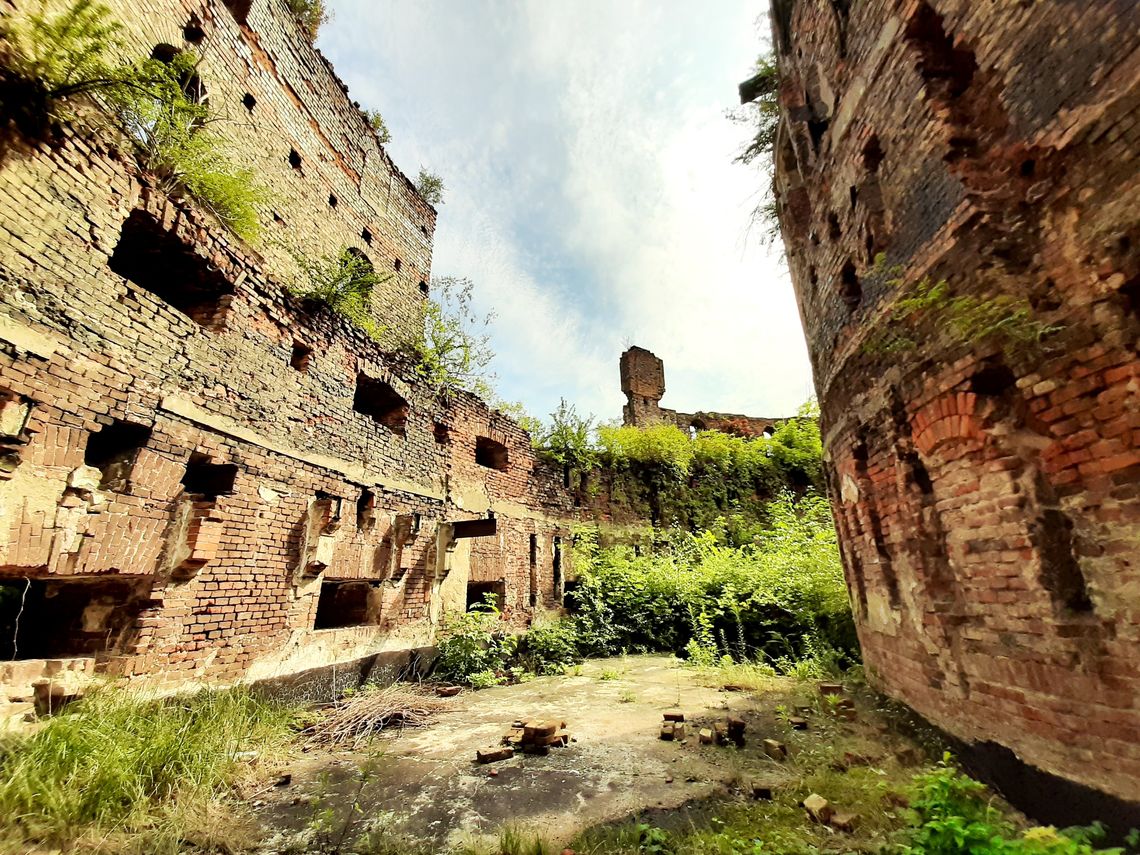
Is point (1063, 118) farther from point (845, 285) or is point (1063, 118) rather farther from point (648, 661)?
point (648, 661)

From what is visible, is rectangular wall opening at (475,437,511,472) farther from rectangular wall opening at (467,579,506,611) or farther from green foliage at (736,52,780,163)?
green foliage at (736,52,780,163)

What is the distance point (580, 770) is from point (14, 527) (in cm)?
440

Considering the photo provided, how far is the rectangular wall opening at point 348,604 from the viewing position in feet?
24.1

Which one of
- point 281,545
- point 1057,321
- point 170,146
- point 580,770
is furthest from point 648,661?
point 170,146

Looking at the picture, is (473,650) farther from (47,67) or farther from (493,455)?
(47,67)

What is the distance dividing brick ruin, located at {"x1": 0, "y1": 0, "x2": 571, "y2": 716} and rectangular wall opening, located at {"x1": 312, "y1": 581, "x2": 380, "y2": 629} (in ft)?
0.09

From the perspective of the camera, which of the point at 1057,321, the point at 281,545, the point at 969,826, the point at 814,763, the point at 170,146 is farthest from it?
the point at 281,545

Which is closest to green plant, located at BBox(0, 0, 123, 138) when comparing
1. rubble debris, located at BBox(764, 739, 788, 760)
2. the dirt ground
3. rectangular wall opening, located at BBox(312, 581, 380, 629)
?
the dirt ground

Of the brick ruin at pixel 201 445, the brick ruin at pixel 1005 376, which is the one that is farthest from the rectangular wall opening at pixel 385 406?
the brick ruin at pixel 1005 376

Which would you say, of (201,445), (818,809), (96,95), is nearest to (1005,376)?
(818,809)

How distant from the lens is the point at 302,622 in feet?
19.5

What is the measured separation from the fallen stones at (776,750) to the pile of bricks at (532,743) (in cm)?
176

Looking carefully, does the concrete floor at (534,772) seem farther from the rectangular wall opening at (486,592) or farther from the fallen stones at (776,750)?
the rectangular wall opening at (486,592)

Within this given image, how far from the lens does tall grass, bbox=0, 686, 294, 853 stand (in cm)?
273
